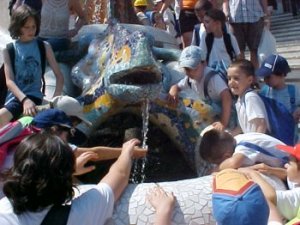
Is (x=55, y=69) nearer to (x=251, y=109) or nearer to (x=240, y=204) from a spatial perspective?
(x=251, y=109)

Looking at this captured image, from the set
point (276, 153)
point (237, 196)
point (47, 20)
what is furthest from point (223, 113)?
point (237, 196)

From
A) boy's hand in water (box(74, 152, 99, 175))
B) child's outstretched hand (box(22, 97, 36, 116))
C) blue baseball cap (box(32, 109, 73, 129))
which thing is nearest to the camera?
boy's hand in water (box(74, 152, 99, 175))

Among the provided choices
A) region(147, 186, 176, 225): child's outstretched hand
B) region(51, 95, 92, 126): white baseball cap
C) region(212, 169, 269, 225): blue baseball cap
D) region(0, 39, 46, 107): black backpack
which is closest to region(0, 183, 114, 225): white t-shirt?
region(147, 186, 176, 225): child's outstretched hand

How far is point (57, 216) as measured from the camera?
9.30 ft

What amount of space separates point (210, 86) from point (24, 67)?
1.24 meters

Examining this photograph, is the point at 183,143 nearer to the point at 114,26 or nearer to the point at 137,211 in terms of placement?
the point at 114,26

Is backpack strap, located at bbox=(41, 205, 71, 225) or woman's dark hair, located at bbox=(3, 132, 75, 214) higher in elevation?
woman's dark hair, located at bbox=(3, 132, 75, 214)

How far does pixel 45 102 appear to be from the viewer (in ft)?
17.0

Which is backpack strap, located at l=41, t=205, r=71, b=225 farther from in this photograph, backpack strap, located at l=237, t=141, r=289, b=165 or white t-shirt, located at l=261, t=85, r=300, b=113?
white t-shirt, located at l=261, t=85, r=300, b=113

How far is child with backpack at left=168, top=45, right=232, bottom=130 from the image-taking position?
507cm

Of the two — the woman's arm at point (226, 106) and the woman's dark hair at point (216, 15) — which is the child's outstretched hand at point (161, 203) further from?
the woman's dark hair at point (216, 15)

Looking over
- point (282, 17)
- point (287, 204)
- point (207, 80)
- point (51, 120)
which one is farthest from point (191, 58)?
point (282, 17)

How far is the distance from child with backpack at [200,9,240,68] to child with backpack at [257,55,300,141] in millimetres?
1032

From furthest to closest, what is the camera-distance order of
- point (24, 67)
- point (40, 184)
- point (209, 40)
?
point (209, 40), point (24, 67), point (40, 184)
